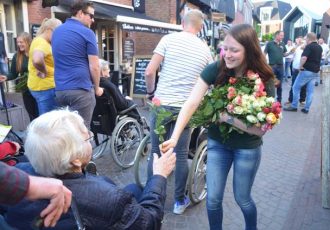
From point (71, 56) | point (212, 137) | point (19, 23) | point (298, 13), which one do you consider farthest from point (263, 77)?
point (298, 13)

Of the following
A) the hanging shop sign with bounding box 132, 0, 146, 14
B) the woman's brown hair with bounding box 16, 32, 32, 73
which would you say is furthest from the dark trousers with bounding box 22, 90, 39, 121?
the hanging shop sign with bounding box 132, 0, 146, 14

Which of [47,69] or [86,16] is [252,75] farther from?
[47,69]

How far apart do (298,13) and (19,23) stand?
97.5 ft

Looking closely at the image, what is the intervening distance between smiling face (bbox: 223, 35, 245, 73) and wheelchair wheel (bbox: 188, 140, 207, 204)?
1.29 metres

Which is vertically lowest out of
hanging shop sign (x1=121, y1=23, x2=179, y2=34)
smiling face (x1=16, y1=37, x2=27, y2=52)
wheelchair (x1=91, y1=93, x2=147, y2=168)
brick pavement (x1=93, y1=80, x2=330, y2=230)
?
brick pavement (x1=93, y1=80, x2=330, y2=230)

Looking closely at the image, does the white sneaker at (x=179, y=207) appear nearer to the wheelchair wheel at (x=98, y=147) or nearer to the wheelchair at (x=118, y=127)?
the wheelchair at (x=118, y=127)

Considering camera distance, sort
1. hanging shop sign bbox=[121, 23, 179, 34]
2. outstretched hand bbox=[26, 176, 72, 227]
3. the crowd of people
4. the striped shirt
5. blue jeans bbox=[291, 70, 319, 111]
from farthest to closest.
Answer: hanging shop sign bbox=[121, 23, 179, 34] < blue jeans bbox=[291, 70, 319, 111] < the striped shirt < the crowd of people < outstretched hand bbox=[26, 176, 72, 227]

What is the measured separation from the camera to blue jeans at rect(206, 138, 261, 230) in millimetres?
2438

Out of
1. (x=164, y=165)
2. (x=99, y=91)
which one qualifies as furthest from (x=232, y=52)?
(x=99, y=91)

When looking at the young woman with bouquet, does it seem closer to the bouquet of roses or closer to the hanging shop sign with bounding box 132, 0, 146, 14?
the bouquet of roses

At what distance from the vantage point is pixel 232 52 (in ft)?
7.60

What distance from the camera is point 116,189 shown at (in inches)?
62.1

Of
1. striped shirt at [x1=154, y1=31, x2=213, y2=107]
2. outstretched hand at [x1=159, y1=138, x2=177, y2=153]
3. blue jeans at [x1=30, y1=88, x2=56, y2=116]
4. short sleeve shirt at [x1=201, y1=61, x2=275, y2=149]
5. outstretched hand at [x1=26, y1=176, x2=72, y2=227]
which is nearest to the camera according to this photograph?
outstretched hand at [x1=26, y1=176, x2=72, y2=227]

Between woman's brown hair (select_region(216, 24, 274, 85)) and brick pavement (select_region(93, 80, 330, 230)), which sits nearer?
woman's brown hair (select_region(216, 24, 274, 85))
